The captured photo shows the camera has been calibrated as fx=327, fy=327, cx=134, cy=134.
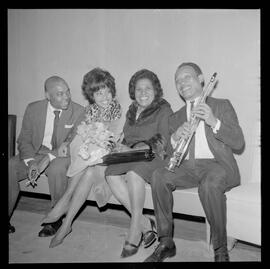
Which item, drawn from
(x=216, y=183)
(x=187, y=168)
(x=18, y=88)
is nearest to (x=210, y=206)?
(x=216, y=183)

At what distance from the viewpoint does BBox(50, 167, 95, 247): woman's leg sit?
284 cm

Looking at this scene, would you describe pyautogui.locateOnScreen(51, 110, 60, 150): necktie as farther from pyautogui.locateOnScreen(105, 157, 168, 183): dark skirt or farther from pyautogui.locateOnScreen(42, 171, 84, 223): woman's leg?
pyautogui.locateOnScreen(105, 157, 168, 183): dark skirt

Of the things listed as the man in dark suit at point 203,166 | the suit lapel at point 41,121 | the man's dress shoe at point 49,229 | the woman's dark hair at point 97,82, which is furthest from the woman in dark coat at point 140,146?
the suit lapel at point 41,121

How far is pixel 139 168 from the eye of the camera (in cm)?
272

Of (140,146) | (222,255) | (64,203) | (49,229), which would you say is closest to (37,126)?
(64,203)

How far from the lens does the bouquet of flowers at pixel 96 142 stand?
2977 millimetres

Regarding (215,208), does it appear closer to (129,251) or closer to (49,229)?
(129,251)

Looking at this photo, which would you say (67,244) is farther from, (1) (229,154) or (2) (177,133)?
(1) (229,154)

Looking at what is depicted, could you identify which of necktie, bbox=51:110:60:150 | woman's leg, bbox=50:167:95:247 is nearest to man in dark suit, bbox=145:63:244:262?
woman's leg, bbox=50:167:95:247

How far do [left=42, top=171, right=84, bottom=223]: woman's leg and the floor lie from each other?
8.1 inches

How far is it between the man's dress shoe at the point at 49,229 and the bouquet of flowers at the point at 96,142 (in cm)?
72

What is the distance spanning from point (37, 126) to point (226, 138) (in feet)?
6.48

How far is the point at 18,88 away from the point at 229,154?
254cm
